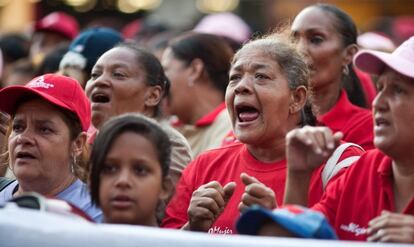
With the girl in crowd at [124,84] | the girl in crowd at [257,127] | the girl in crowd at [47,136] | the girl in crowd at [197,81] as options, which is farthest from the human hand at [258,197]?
the girl in crowd at [197,81]

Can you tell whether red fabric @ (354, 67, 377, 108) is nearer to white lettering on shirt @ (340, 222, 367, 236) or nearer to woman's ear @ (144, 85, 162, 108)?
woman's ear @ (144, 85, 162, 108)

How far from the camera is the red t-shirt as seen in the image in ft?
16.2

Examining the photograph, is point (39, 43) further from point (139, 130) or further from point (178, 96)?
point (139, 130)

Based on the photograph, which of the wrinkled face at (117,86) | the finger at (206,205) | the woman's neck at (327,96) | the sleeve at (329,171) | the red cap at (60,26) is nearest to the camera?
the finger at (206,205)

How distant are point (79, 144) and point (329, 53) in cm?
211

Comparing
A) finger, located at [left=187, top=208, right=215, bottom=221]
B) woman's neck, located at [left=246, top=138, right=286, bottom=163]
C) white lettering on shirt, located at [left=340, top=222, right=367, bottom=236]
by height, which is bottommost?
white lettering on shirt, located at [left=340, top=222, right=367, bottom=236]

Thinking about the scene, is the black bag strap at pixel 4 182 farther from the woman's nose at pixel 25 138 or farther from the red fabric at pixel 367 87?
the red fabric at pixel 367 87

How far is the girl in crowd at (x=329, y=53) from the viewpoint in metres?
7.21

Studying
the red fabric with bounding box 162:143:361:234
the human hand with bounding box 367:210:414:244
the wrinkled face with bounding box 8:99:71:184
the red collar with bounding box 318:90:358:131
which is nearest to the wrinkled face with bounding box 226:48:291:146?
the red fabric with bounding box 162:143:361:234

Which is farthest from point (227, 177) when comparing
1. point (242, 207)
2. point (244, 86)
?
point (242, 207)

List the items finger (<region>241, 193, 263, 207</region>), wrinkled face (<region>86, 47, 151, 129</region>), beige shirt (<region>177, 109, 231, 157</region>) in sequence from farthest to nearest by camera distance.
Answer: beige shirt (<region>177, 109, 231, 157</region>), wrinkled face (<region>86, 47, 151, 129</region>), finger (<region>241, 193, 263, 207</region>)

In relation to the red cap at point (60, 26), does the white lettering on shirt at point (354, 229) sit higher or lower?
lower

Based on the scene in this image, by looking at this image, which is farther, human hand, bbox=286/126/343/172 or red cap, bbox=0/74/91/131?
red cap, bbox=0/74/91/131

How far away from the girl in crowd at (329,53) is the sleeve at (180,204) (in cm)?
155
